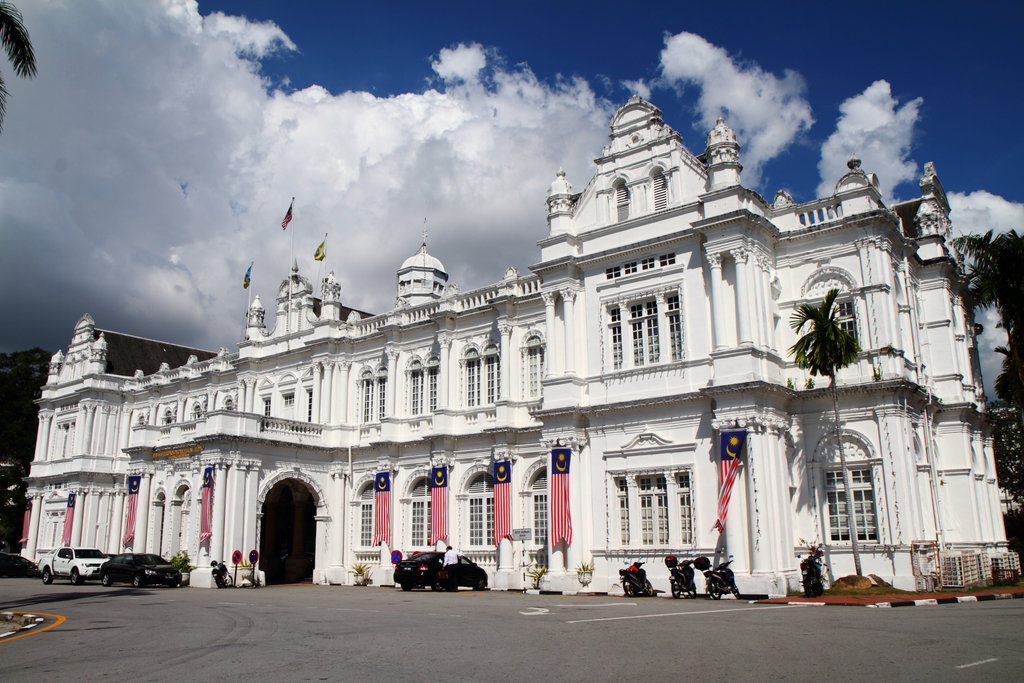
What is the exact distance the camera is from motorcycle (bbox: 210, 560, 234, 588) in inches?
1109

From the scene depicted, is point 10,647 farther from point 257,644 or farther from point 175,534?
A: point 175,534

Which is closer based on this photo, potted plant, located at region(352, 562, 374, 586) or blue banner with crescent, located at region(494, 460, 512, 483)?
blue banner with crescent, located at region(494, 460, 512, 483)

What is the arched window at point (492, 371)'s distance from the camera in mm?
29078

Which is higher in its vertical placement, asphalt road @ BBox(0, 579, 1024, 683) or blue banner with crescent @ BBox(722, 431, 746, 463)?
blue banner with crescent @ BBox(722, 431, 746, 463)

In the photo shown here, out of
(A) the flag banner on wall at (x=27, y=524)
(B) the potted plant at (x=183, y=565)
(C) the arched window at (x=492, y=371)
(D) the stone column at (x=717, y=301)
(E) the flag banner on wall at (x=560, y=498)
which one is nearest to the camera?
(D) the stone column at (x=717, y=301)

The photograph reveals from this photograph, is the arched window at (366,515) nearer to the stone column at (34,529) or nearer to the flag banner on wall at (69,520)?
the flag banner on wall at (69,520)

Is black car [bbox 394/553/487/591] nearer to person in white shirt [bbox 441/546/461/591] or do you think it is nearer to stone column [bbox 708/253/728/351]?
person in white shirt [bbox 441/546/461/591]

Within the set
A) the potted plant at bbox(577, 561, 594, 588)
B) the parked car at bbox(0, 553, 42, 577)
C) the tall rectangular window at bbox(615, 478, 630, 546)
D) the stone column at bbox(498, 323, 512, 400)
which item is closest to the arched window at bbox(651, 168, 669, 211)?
the stone column at bbox(498, 323, 512, 400)

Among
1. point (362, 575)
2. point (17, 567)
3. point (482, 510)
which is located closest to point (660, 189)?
point (482, 510)

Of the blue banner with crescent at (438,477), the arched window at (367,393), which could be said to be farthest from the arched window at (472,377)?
the arched window at (367,393)

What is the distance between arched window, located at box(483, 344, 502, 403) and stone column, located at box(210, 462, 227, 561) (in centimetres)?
1035

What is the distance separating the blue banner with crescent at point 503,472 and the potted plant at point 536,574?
3030 mm

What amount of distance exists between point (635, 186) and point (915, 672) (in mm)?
18889

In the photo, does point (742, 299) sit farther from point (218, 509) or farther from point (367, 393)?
point (218, 509)
